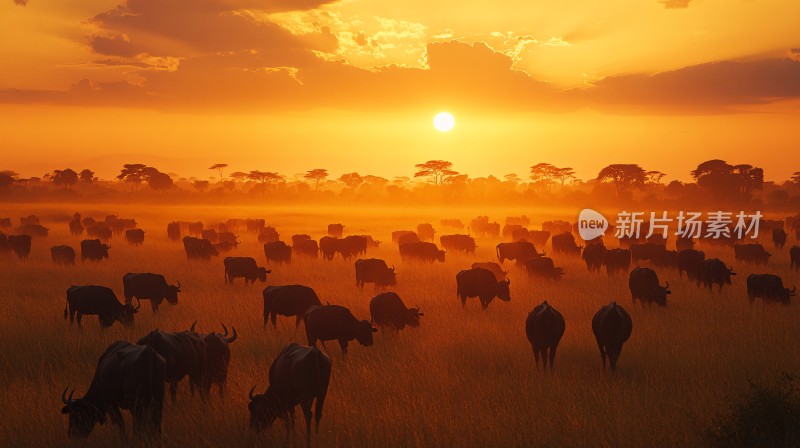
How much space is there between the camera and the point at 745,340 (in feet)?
46.5

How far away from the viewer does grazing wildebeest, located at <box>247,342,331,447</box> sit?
8367 millimetres

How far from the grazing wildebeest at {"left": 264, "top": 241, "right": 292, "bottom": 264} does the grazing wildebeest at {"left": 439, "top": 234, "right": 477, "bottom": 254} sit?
982 centimetres

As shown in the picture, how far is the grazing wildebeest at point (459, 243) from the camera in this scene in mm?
35406

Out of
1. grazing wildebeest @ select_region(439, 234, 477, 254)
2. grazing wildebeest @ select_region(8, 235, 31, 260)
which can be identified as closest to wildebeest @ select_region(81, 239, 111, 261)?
grazing wildebeest @ select_region(8, 235, 31, 260)

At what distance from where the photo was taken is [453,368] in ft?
39.4

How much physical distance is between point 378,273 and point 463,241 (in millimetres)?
14141

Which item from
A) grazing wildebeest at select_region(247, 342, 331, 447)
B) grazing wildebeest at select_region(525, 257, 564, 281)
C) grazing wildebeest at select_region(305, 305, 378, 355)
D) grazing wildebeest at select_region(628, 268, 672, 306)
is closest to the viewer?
grazing wildebeest at select_region(247, 342, 331, 447)

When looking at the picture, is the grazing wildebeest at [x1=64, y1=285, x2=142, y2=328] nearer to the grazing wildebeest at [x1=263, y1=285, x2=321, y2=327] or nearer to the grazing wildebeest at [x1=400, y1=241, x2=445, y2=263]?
the grazing wildebeest at [x1=263, y1=285, x2=321, y2=327]

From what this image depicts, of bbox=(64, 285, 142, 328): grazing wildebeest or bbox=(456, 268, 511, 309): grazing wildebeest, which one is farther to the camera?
bbox=(456, 268, 511, 309): grazing wildebeest

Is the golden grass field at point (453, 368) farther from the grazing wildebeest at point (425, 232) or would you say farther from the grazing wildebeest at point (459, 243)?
the grazing wildebeest at point (425, 232)

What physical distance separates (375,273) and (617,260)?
37.1 ft

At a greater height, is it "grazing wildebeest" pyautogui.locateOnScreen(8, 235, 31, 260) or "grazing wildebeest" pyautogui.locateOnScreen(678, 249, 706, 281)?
"grazing wildebeest" pyautogui.locateOnScreen(678, 249, 706, 281)

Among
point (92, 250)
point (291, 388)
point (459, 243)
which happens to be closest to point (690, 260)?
point (459, 243)

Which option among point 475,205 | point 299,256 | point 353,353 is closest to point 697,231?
point 299,256
